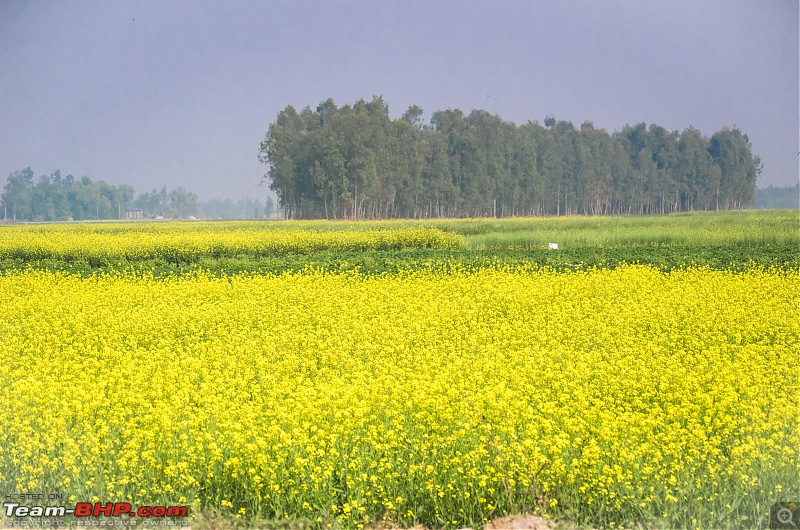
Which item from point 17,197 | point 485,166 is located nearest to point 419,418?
point 485,166

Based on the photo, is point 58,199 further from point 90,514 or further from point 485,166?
point 90,514

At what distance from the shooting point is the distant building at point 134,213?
18400 centimetres

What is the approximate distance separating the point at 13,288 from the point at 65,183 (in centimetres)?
16425

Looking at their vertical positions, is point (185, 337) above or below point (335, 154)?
below

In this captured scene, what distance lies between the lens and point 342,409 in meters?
7.40

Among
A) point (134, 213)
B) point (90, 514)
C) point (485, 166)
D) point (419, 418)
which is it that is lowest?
point (90, 514)

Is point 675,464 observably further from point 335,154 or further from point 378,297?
point 335,154

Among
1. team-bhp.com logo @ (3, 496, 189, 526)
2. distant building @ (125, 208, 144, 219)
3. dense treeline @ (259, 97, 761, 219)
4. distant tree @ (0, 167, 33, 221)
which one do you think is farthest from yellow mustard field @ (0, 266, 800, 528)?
distant building @ (125, 208, 144, 219)

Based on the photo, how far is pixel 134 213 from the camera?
611 ft

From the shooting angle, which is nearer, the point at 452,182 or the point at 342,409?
the point at 342,409

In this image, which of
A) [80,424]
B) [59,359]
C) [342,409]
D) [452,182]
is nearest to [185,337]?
[59,359]

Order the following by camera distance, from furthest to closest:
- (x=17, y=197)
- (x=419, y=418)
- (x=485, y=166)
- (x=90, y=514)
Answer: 1. (x=17, y=197)
2. (x=485, y=166)
3. (x=419, y=418)
4. (x=90, y=514)

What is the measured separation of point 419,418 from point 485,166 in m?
92.1

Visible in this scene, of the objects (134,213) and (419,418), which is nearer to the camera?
(419,418)
